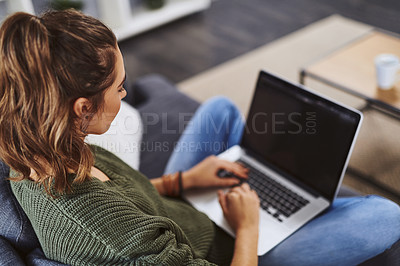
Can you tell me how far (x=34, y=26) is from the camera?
622 millimetres

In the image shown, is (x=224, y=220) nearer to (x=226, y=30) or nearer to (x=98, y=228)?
(x=98, y=228)

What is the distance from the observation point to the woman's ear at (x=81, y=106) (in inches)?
26.4

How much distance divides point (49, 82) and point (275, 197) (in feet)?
2.52

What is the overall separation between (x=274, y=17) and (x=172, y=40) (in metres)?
0.85

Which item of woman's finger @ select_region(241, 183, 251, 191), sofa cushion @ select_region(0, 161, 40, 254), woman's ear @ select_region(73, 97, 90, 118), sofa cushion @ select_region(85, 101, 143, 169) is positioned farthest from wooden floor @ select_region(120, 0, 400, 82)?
woman's ear @ select_region(73, 97, 90, 118)

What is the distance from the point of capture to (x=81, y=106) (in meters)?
0.68

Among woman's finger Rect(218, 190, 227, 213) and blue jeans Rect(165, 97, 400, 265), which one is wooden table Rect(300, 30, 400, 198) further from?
woman's finger Rect(218, 190, 227, 213)

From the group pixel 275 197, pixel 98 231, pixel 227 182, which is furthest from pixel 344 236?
pixel 98 231

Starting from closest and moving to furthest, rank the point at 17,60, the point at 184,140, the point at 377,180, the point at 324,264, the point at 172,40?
the point at 17,60 → the point at 324,264 → the point at 184,140 → the point at 377,180 → the point at 172,40

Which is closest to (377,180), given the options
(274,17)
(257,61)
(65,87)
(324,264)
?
(324,264)

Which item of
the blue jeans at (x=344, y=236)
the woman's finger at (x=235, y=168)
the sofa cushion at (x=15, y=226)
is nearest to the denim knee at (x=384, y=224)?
the blue jeans at (x=344, y=236)

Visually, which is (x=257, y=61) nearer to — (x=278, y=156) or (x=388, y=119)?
(x=388, y=119)

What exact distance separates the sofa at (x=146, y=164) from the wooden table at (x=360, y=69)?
1.50 feet

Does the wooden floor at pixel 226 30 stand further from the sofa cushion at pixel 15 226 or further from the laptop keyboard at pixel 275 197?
the sofa cushion at pixel 15 226
